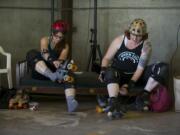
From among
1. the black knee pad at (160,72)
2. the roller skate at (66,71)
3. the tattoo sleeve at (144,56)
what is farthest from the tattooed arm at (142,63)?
the roller skate at (66,71)

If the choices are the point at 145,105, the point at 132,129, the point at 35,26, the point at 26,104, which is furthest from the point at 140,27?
the point at 35,26

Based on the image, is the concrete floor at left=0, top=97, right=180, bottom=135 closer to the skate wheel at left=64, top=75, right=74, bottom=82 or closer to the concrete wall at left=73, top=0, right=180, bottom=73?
the skate wheel at left=64, top=75, right=74, bottom=82

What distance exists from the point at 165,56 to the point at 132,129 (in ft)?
7.80

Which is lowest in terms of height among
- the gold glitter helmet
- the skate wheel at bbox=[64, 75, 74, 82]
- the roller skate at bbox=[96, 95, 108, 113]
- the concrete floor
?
the concrete floor

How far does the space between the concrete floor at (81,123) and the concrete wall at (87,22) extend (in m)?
1.58

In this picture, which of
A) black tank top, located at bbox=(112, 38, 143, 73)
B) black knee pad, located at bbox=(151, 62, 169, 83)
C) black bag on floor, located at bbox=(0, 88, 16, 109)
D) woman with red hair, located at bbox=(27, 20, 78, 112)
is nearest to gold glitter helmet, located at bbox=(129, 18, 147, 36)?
black tank top, located at bbox=(112, 38, 143, 73)

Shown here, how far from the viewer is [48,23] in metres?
6.36

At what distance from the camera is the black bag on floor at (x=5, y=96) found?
4.96 m

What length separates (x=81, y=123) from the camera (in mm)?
4328

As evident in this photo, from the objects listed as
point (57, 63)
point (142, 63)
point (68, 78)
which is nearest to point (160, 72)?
point (142, 63)

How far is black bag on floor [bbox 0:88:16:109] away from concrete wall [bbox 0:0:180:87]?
1.27 m

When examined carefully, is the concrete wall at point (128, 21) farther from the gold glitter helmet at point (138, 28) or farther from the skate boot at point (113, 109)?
the skate boot at point (113, 109)

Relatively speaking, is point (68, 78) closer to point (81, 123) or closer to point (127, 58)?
point (81, 123)

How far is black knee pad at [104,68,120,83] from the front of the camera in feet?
15.1
